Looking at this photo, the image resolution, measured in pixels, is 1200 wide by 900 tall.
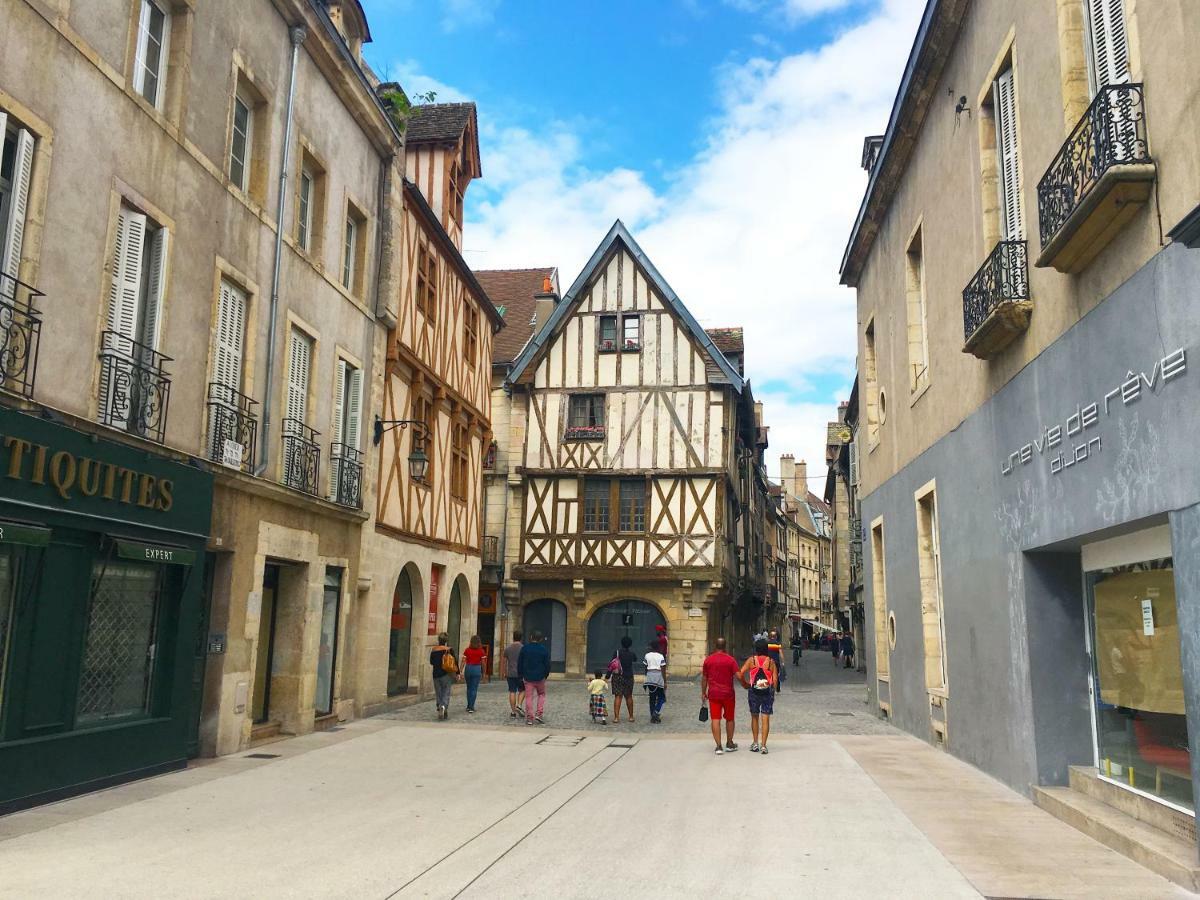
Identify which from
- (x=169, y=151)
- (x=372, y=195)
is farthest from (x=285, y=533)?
(x=372, y=195)

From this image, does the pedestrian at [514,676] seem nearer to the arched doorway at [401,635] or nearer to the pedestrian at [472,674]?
the pedestrian at [472,674]

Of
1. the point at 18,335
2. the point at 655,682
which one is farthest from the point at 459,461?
the point at 18,335

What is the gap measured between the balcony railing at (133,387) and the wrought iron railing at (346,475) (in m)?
4.05

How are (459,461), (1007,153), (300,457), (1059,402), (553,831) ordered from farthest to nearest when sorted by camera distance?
(459,461)
(300,457)
(1007,153)
(1059,402)
(553,831)

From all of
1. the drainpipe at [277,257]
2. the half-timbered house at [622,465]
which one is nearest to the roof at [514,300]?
the half-timbered house at [622,465]

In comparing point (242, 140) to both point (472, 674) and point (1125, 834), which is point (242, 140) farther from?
point (1125, 834)

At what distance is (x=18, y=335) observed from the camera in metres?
7.02

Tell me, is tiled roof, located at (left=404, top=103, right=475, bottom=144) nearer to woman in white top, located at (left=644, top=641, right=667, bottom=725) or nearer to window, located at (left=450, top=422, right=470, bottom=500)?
window, located at (left=450, top=422, right=470, bottom=500)

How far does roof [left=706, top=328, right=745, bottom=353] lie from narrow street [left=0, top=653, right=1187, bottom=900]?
1855 cm

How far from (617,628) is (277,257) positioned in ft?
50.4

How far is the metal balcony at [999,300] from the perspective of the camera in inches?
312

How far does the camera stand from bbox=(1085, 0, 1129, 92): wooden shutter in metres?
6.32

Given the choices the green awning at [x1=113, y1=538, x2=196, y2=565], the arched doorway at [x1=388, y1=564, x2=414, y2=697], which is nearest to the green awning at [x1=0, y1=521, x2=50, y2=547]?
the green awning at [x1=113, y1=538, x2=196, y2=565]

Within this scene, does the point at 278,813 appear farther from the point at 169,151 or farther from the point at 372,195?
the point at 372,195
